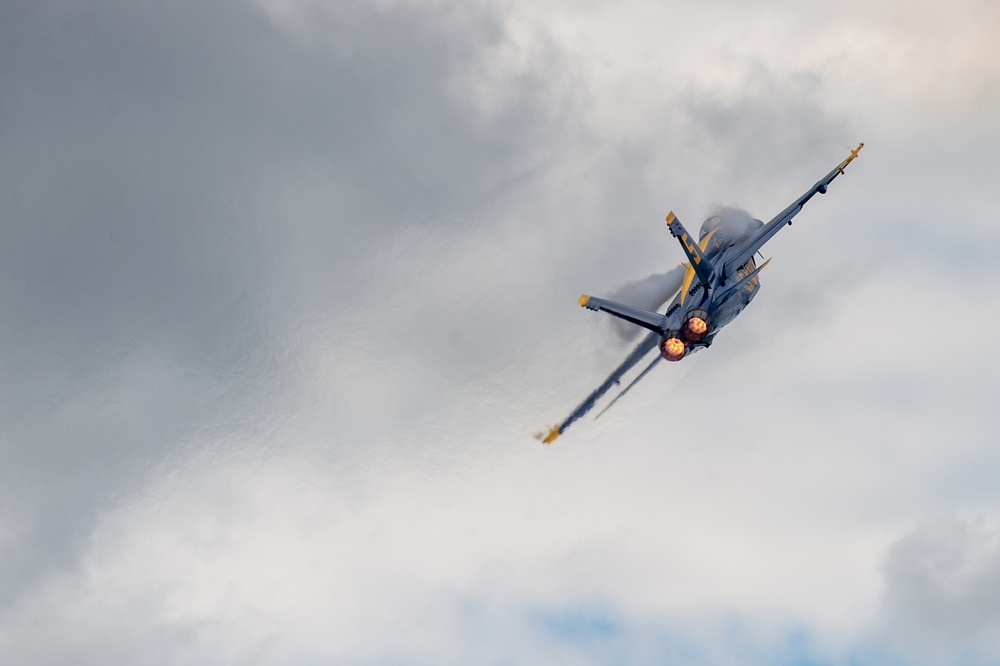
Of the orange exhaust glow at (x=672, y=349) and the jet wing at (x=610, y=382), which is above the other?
the jet wing at (x=610, y=382)

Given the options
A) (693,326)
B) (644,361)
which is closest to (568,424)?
(644,361)

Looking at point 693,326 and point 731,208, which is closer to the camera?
point 693,326

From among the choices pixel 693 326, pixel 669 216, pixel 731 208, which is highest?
pixel 731 208

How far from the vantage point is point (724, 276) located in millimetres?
96750

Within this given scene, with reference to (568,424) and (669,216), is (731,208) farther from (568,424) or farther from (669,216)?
(568,424)

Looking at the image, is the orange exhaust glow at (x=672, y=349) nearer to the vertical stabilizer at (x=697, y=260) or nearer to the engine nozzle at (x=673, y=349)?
the engine nozzle at (x=673, y=349)

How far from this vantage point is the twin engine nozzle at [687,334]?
92.8 m

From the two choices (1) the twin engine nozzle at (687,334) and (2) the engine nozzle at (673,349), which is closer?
(1) the twin engine nozzle at (687,334)

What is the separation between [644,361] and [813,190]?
61.0ft

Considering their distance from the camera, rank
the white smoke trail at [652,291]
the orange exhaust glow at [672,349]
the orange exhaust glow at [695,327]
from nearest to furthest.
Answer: the orange exhaust glow at [695,327] < the orange exhaust glow at [672,349] < the white smoke trail at [652,291]

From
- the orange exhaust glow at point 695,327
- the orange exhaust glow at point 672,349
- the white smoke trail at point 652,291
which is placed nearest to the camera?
the orange exhaust glow at point 695,327

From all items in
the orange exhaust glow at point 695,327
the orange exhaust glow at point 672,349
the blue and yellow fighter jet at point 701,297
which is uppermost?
the blue and yellow fighter jet at point 701,297

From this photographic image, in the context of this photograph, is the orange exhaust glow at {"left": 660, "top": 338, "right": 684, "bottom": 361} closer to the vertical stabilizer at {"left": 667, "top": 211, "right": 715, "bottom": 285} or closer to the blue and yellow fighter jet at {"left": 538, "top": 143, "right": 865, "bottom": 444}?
the blue and yellow fighter jet at {"left": 538, "top": 143, "right": 865, "bottom": 444}

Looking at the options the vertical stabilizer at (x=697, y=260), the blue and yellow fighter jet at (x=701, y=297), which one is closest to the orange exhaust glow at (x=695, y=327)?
the blue and yellow fighter jet at (x=701, y=297)
